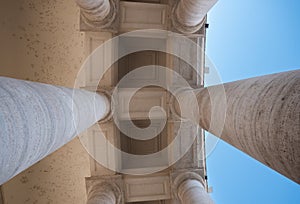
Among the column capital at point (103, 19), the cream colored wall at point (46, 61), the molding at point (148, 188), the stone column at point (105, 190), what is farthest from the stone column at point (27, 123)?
the cream colored wall at point (46, 61)

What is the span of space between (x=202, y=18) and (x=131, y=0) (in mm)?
3048

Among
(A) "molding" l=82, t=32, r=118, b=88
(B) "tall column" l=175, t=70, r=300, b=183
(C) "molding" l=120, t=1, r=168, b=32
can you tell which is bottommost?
(B) "tall column" l=175, t=70, r=300, b=183

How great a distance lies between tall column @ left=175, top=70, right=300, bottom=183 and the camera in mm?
2785

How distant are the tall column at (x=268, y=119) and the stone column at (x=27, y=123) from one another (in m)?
2.41

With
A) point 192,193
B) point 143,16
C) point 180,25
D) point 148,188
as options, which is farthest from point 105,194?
point 143,16

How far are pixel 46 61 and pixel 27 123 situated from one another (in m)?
9.26

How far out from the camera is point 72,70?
1188cm

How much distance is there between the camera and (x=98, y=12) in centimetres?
849

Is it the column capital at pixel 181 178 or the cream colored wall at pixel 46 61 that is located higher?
the cream colored wall at pixel 46 61

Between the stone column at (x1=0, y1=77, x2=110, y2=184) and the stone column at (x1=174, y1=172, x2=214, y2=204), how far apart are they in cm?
530

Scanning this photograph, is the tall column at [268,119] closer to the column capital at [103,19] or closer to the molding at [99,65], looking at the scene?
the column capital at [103,19]

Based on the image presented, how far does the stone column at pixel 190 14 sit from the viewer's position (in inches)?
312

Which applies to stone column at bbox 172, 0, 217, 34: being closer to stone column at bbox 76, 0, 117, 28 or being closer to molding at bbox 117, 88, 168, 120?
stone column at bbox 76, 0, 117, 28

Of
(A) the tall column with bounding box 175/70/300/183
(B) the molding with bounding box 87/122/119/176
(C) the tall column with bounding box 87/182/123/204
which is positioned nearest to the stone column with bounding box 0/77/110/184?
(A) the tall column with bounding box 175/70/300/183
